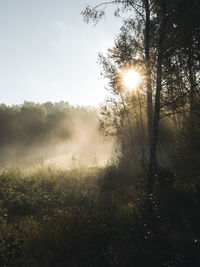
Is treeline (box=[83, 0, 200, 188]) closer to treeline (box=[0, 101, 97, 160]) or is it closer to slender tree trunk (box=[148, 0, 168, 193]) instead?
slender tree trunk (box=[148, 0, 168, 193])

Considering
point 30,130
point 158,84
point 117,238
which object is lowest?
point 117,238

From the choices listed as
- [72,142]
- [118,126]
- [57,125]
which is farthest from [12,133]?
[118,126]

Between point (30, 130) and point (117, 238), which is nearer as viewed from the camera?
point (117, 238)

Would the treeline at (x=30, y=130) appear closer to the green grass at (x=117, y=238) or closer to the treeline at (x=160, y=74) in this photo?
the treeline at (x=160, y=74)

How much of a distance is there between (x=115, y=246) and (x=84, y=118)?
56.6m

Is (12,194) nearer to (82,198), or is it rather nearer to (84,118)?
(82,198)

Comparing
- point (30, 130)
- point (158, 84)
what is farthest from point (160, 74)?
point (30, 130)

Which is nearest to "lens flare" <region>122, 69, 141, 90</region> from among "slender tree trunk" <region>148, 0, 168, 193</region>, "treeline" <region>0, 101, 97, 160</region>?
"slender tree trunk" <region>148, 0, 168, 193</region>

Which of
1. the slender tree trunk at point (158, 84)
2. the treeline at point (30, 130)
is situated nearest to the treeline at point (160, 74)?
the slender tree trunk at point (158, 84)

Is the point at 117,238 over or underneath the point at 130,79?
underneath

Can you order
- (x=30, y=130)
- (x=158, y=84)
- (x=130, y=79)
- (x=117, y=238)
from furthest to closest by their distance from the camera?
(x=30, y=130)
(x=130, y=79)
(x=158, y=84)
(x=117, y=238)

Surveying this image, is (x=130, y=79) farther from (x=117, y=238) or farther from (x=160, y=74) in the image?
(x=117, y=238)

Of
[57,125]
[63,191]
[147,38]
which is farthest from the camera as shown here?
[57,125]

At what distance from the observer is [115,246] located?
11.6 feet
